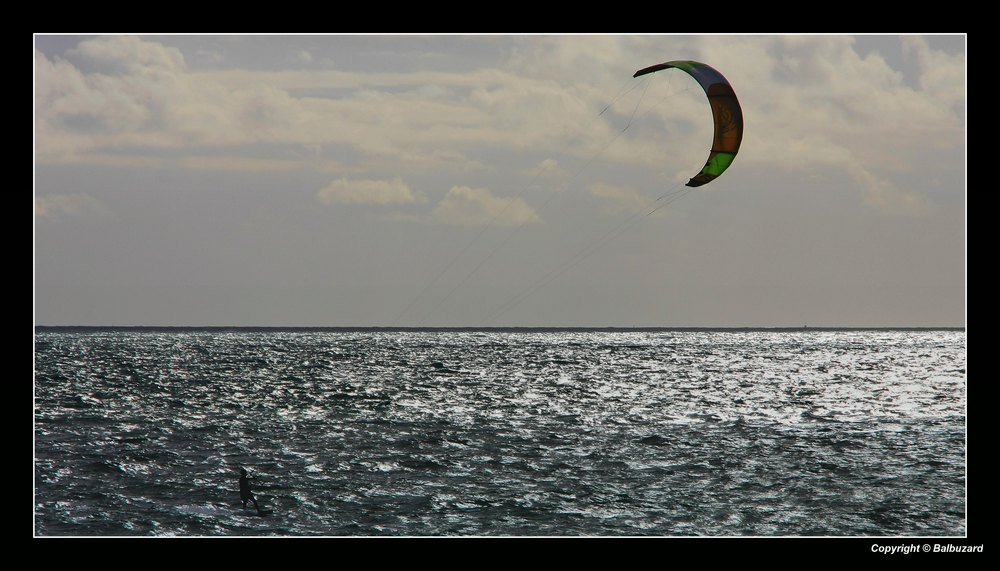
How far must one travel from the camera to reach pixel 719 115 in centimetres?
2466

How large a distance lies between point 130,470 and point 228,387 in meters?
29.4

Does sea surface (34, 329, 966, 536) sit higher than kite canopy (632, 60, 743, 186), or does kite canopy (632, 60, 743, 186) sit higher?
kite canopy (632, 60, 743, 186)

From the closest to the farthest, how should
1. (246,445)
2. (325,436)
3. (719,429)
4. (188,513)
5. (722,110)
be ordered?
(188,513)
(722,110)
(246,445)
(325,436)
(719,429)

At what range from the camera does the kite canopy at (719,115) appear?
24263 millimetres

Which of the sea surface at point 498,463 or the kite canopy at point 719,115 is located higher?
the kite canopy at point 719,115

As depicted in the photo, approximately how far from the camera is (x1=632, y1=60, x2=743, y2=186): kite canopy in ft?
79.6

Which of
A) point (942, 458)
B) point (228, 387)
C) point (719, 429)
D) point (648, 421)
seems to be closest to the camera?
point (942, 458)

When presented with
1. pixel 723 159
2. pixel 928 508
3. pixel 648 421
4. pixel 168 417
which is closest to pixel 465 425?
pixel 648 421

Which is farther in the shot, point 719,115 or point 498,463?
point 498,463

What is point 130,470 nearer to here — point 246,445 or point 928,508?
point 246,445

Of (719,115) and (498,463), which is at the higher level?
(719,115)

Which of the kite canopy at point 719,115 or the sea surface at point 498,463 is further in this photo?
the kite canopy at point 719,115

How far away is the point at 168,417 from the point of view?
123 feet

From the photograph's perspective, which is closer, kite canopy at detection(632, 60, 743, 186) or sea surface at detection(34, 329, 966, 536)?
sea surface at detection(34, 329, 966, 536)
